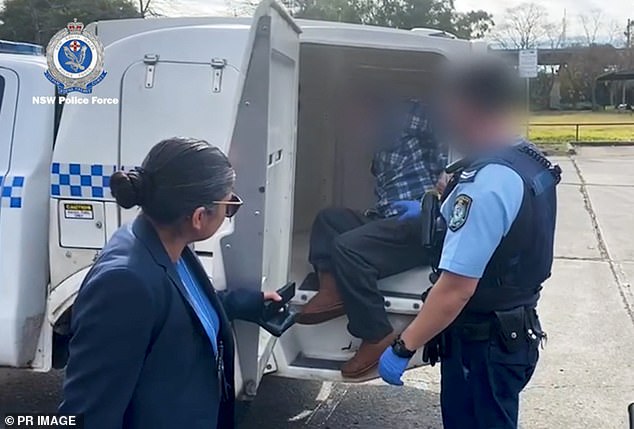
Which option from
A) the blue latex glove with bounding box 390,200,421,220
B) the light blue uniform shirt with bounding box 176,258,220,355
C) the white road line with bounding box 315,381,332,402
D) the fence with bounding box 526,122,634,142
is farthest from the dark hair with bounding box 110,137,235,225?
the fence with bounding box 526,122,634,142

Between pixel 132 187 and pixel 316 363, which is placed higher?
pixel 132 187

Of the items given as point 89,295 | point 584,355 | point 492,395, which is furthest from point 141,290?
point 584,355

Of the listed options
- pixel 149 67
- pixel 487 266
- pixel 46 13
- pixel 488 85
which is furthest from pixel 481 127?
pixel 46 13

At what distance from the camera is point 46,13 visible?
1644 cm

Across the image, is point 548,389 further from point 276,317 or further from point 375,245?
point 276,317

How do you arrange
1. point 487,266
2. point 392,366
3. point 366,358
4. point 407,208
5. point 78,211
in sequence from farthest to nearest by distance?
1. point 407,208
2. point 366,358
3. point 78,211
4. point 392,366
5. point 487,266

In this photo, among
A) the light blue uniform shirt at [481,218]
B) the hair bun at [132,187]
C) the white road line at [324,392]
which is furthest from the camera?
the white road line at [324,392]

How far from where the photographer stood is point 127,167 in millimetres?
3373

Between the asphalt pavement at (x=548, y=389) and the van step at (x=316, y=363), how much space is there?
648 mm

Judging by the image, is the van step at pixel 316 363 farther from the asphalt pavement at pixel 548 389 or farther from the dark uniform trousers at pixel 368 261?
the asphalt pavement at pixel 548 389

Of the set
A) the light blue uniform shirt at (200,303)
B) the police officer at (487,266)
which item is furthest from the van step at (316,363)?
the light blue uniform shirt at (200,303)

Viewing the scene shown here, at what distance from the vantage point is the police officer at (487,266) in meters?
2.42

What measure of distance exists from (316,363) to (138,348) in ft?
7.00

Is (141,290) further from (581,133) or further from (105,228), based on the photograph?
(581,133)
